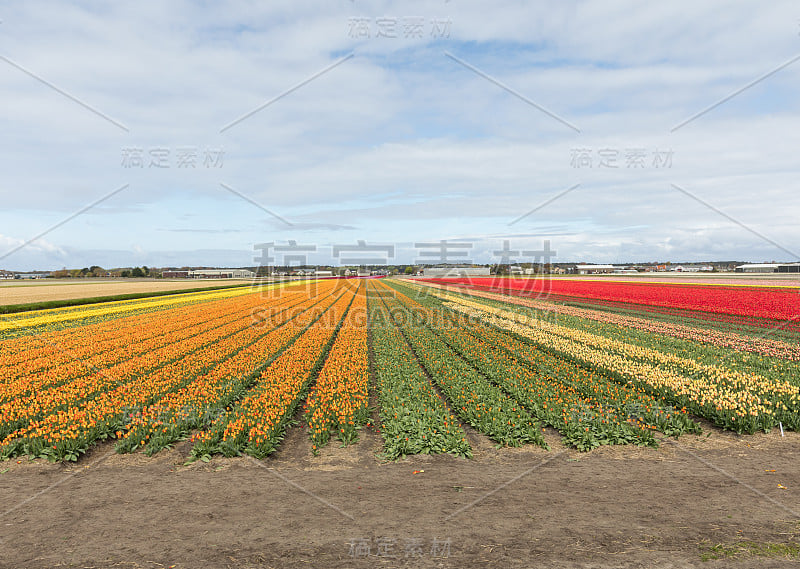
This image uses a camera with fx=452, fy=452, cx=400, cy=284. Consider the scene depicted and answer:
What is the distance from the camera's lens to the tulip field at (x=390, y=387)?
9734 mm

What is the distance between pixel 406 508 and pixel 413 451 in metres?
2.32

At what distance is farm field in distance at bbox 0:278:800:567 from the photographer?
6.11 meters

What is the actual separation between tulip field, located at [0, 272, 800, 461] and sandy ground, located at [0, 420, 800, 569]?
650 mm

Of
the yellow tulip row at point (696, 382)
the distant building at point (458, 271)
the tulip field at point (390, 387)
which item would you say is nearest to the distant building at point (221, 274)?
the distant building at point (458, 271)

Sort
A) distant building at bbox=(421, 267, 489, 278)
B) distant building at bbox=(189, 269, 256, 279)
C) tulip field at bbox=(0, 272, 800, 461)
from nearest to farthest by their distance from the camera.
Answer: tulip field at bbox=(0, 272, 800, 461) → distant building at bbox=(421, 267, 489, 278) → distant building at bbox=(189, 269, 256, 279)

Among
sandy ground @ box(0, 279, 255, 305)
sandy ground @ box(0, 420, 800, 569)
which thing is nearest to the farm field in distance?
sandy ground @ box(0, 420, 800, 569)

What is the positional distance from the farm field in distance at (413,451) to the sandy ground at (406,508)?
0.13ft

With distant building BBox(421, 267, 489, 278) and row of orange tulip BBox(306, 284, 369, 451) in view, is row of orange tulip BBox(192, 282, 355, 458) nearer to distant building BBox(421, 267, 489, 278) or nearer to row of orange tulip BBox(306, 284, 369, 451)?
row of orange tulip BBox(306, 284, 369, 451)

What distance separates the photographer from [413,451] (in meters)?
9.25

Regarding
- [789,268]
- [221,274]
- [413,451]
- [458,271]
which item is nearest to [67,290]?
[413,451]

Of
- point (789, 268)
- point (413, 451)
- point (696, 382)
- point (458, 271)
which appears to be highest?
point (789, 268)

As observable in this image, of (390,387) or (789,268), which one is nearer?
(390,387)

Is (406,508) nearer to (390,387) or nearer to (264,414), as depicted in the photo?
(264,414)

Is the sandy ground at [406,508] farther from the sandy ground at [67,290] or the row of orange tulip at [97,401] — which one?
the sandy ground at [67,290]
